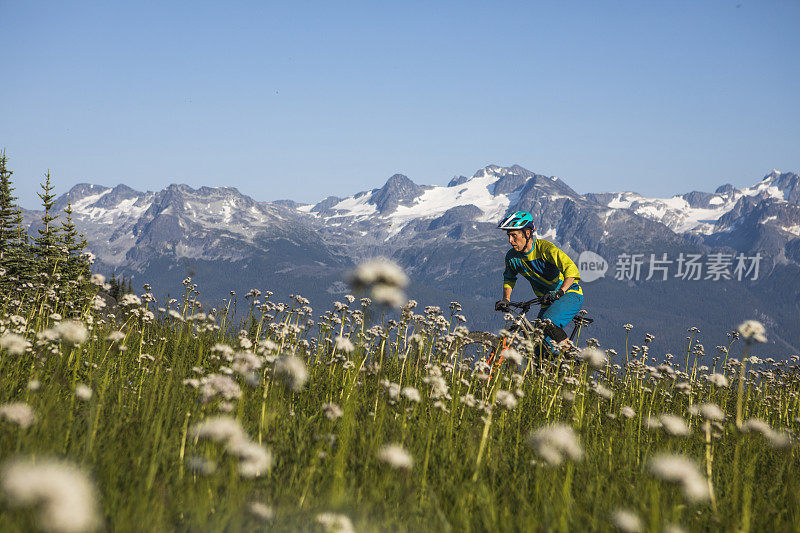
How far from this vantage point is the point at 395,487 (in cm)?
323

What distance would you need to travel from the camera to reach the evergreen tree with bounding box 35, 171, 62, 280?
27.5 ft

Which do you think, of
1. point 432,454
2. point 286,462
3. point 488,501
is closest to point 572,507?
point 488,501

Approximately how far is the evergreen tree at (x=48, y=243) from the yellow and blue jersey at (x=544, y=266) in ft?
27.8

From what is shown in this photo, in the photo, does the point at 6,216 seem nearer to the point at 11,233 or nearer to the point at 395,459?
the point at 11,233

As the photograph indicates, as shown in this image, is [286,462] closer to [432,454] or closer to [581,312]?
[432,454]

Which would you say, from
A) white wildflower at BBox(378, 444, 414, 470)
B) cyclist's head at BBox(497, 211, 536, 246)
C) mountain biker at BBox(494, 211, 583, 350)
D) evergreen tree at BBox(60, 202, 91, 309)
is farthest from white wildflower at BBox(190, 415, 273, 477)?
cyclist's head at BBox(497, 211, 536, 246)

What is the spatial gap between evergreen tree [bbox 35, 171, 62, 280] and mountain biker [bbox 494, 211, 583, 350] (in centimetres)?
802

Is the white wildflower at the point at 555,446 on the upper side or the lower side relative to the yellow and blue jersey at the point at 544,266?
lower

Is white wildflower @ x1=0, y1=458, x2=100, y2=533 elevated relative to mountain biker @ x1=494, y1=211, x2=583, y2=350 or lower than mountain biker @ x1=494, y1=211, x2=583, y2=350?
lower

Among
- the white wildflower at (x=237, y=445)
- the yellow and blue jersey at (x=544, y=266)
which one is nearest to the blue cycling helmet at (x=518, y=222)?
the yellow and blue jersey at (x=544, y=266)

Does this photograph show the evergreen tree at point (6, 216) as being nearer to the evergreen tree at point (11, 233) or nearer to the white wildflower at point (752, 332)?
the evergreen tree at point (11, 233)

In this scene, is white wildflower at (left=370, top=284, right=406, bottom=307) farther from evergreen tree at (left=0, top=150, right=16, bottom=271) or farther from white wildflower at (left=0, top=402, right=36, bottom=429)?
evergreen tree at (left=0, top=150, right=16, bottom=271)

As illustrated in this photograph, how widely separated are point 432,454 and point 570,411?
3388 mm

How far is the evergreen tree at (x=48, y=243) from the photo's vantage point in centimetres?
838
